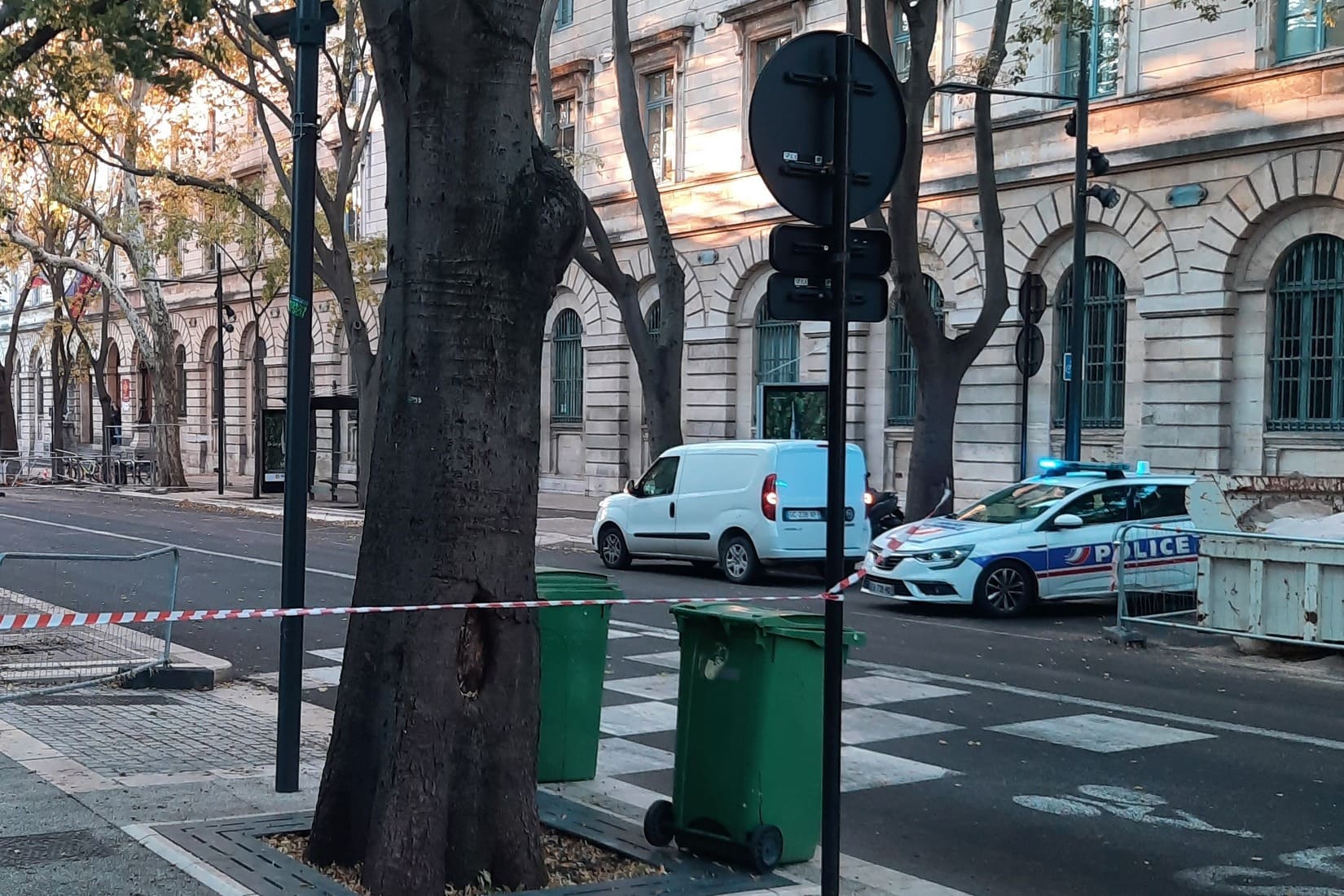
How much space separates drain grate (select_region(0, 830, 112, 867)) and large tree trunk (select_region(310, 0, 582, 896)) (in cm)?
98

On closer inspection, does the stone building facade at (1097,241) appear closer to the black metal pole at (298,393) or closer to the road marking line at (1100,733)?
the road marking line at (1100,733)

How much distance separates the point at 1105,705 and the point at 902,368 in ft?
59.3

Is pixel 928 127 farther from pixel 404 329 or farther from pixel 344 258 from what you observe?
pixel 404 329

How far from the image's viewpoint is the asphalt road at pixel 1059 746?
21.6 ft

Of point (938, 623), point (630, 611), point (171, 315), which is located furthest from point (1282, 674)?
point (171, 315)

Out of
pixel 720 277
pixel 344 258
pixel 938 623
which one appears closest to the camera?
pixel 938 623

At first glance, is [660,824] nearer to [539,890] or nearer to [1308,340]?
[539,890]

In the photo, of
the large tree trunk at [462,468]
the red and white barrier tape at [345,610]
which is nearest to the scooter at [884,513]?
the red and white barrier tape at [345,610]

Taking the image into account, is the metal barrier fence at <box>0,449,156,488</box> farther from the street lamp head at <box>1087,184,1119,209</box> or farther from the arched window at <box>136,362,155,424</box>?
the street lamp head at <box>1087,184,1119,209</box>

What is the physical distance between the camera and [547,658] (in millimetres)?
7367

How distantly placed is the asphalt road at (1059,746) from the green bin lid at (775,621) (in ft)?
3.89

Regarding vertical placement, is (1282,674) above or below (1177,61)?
below

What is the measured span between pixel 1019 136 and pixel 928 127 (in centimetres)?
226

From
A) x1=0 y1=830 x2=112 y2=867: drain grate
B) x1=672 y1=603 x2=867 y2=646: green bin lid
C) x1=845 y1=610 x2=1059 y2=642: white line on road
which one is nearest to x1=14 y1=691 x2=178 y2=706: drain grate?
x1=0 y1=830 x2=112 y2=867: drain grate
